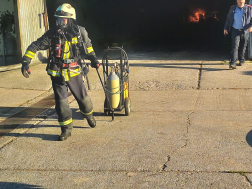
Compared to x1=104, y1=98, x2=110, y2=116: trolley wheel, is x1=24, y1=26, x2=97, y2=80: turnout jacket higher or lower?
higher

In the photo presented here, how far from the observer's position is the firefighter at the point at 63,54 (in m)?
5.55

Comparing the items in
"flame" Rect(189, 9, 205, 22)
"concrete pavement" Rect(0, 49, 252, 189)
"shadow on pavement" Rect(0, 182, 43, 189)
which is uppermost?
"flame" Rect(189, 9, 205, 22)

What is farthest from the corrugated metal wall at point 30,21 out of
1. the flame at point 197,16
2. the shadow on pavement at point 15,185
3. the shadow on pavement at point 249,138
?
the flame at point 197,16

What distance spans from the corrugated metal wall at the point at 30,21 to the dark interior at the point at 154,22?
11.5ft

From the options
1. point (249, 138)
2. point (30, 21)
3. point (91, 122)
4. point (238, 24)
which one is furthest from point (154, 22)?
point (249, 138)

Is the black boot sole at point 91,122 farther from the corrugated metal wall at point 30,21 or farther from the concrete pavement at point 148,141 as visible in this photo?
the corrugated metal wall at point 30,21

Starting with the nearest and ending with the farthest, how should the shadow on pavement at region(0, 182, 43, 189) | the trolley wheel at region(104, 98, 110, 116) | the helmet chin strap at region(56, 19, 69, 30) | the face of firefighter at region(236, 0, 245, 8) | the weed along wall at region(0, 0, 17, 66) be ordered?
the shadow on pavement at region(0, 182, 43, 189) → the helmet chin strap at region(56, 19, 69, 30) → the trolley wheel at region(104, 98, 110, 116) → the face of firefighter at region(236, 0, 245, 8) → the weed along wall at region(0, 0, 17, 66)

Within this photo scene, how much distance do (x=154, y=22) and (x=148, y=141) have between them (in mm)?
19002

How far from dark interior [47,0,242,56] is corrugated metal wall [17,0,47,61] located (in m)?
3.51

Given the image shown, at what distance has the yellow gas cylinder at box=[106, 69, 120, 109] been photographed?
638 cm

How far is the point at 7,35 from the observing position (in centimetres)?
1316

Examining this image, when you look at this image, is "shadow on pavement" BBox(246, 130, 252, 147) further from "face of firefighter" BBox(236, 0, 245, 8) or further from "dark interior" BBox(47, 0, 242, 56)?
"dark interior" BBox(47, 0, 242, 56)

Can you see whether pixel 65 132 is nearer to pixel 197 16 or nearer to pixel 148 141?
pixel 148 141

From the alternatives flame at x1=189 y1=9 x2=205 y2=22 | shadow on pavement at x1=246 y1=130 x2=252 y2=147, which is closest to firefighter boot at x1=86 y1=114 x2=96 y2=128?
shadow on pavement at x1=246 y1=130 x2=252 y2=147
